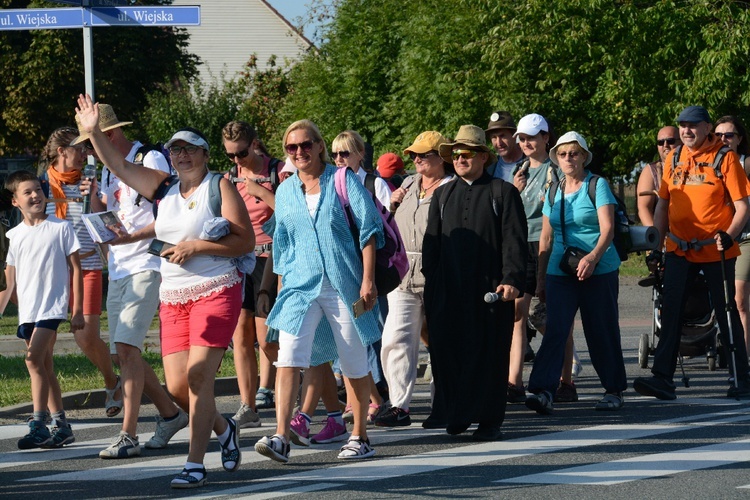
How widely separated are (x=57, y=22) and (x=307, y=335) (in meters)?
6.33

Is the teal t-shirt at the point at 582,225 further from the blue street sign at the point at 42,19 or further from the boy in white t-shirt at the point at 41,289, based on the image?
the blue street sign at the point at 42,19

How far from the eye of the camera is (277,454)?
304 inches

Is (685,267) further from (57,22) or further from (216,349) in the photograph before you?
(57,22)

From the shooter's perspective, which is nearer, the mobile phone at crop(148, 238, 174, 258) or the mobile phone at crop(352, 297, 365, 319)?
the mobile phone at crop(148, 238, 174, 258)

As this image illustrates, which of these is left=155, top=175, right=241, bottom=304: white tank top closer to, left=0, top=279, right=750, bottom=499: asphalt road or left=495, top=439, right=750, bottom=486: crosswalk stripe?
left=0, top=279, right=750, bottom=499: asphalt road

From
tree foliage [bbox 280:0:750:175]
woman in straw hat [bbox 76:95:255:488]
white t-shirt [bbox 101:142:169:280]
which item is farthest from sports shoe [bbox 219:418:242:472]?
tree foliage [bbox 280:0:750:175]

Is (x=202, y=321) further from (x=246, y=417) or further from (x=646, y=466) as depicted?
(x=646, y=466)

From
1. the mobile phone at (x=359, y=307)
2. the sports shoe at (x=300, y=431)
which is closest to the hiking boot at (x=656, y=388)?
the sports shoe at (x=300, y=431)

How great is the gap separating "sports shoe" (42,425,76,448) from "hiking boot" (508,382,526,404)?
10.8 feet

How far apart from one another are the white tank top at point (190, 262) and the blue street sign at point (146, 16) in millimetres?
5824

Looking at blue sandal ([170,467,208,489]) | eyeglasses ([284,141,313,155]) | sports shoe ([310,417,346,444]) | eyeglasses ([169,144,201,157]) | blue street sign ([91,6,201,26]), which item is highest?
blue street sign ([91,6,201,26])

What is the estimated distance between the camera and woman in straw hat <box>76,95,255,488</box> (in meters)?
7.29

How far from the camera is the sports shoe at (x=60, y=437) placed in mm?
8852

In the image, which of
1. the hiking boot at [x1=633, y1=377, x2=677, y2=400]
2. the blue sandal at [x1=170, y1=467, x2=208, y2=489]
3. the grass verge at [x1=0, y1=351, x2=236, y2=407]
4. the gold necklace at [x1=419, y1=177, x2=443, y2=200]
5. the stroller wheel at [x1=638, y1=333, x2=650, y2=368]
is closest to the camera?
the blue sandal at [x1=170, y1=467, x2=208, y2=489]
